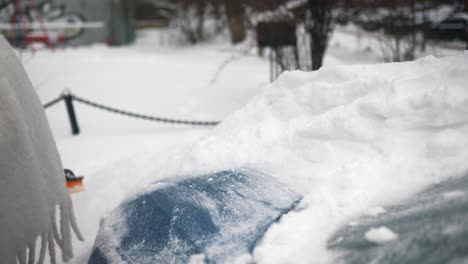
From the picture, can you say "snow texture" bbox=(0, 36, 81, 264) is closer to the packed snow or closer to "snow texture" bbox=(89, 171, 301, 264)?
"snow texture" bbox=(89, 171, 301, 264)

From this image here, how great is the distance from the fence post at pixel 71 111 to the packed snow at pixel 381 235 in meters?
3.96

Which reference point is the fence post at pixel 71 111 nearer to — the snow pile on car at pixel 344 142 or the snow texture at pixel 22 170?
the snow texture at pixel 22 170

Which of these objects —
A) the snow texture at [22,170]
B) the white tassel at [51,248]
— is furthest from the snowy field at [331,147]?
the snow texture at [22,170]

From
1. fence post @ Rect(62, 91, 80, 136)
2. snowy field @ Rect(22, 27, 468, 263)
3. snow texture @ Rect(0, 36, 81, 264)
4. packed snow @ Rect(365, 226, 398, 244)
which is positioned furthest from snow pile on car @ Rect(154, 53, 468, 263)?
fence post @ Rect(62, 91, 80, 136)

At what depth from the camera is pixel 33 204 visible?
159 centimetres

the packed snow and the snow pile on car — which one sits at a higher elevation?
the snow pile on car

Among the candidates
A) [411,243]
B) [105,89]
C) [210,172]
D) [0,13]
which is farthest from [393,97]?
[0,13]

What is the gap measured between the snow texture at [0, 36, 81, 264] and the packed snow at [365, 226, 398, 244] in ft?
4.73

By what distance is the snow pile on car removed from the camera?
49.9 inches

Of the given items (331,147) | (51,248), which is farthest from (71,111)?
(331,147)

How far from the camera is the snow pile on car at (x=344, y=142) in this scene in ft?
4.16

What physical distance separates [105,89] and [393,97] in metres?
5.47

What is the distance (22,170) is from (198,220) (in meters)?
0.83

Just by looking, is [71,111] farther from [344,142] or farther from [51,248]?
[344,142]
